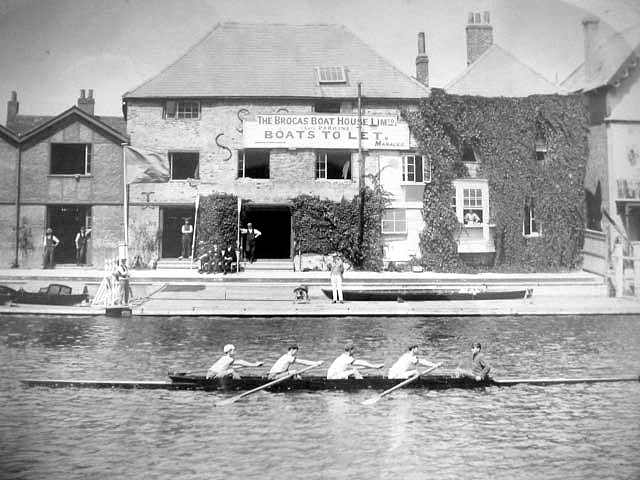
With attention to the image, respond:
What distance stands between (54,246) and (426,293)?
8675mm

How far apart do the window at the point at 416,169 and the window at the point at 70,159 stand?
10.5m

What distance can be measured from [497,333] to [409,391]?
406 cm

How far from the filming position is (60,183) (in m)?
13.2

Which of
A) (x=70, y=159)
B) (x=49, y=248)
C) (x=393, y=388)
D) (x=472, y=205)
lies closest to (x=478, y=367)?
(x=393, y=388)

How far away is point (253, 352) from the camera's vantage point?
12430mm

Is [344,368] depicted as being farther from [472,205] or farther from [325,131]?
[325,131]

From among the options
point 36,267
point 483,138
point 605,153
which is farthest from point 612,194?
point 36,267

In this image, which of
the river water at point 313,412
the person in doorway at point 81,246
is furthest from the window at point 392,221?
the person in doorway at point 81,246

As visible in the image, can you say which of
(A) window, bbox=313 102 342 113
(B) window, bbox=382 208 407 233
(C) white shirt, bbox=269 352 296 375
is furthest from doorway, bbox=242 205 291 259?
(C) white shirt, bbox=269 352 296 375

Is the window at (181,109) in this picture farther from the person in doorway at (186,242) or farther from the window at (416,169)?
the window at (416,169)

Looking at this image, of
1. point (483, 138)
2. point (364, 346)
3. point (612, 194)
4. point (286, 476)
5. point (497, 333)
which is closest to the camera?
point (286, 476)

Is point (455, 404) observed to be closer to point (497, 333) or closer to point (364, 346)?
point (364, 346)

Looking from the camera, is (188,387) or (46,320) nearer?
(188,387)

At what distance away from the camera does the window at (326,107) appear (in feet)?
70.9
